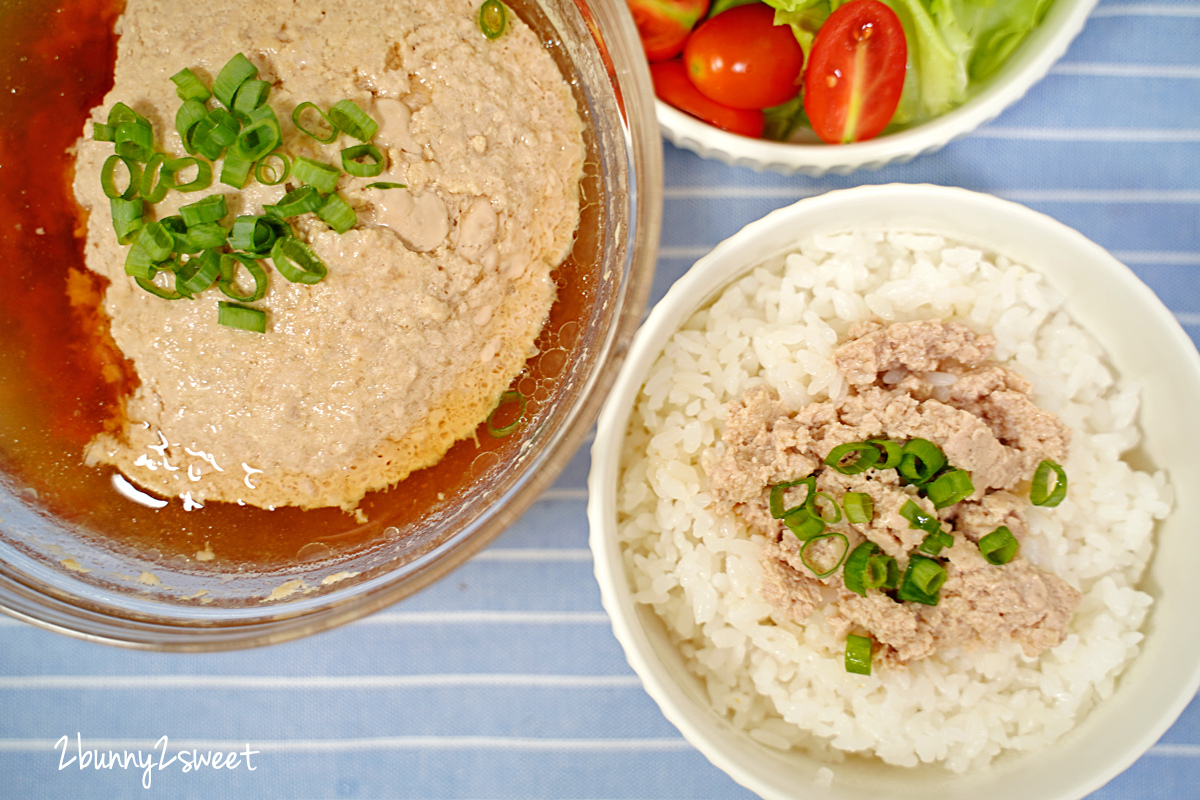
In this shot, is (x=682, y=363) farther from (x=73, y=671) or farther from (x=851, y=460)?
(x=73, y=671)

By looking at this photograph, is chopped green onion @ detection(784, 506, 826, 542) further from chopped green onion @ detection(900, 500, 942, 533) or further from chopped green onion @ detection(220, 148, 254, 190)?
chopped green onion @ detection(220, 148, 254, 190)

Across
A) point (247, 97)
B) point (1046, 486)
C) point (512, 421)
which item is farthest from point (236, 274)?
point (1046, 486)

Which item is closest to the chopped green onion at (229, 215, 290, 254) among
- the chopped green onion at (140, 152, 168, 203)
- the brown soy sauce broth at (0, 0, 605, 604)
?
the chopped green onion at (140, 152, 168, 203)

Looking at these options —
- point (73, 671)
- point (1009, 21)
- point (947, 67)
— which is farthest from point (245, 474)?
point (1009, 21)

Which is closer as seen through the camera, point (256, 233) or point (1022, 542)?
point (256, 233)

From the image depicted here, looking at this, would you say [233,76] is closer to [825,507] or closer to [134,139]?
[134,139]
